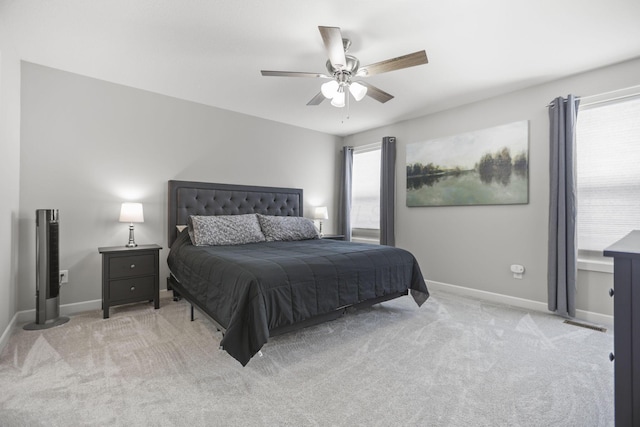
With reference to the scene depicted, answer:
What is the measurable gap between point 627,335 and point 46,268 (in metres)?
4.03

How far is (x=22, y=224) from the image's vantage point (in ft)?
9.58

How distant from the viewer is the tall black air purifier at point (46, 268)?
2.79m

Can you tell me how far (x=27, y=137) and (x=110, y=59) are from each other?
3.71ft

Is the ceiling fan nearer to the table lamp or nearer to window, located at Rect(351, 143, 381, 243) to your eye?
the table lamp

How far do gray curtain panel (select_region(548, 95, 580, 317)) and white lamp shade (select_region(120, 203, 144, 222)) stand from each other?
4424 millimetres

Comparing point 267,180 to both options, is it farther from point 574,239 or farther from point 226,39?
point 574,239

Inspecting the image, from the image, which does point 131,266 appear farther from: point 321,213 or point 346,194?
point 346,194

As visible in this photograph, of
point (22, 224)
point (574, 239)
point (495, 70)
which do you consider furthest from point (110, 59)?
point (574, 239)

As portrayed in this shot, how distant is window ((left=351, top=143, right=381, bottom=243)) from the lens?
5211mm

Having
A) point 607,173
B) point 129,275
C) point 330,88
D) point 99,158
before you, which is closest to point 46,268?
point 129,275

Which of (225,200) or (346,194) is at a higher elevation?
(346,194)

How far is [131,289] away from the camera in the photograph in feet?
10.5

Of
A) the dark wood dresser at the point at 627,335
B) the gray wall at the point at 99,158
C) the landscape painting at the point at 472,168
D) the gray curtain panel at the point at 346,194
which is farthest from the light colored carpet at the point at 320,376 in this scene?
the gray curtain panel at the point at 346,194

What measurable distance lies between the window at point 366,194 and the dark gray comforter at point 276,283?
2.02m
